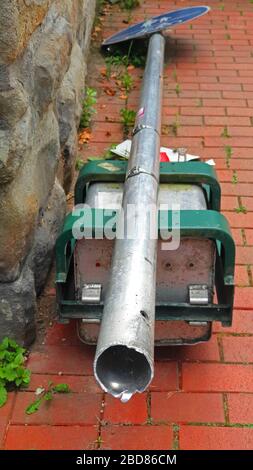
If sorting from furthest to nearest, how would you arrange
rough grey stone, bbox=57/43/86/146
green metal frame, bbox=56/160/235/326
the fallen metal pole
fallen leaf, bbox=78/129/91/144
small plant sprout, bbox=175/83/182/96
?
small plant sprout, bbox=175/83/182/96, fallen leaf, bbox=78/129/91/144, rough grey stone, bbox=57/43/86/146, green metal frame, bbox=56/160/235/326, the fallen metal pole

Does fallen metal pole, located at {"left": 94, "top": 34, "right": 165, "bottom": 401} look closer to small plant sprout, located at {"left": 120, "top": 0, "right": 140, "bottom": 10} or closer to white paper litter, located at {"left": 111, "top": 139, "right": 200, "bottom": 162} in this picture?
white paper litter, located at {"left": 111, "top": 139, "right": 200, "bottom": 162}

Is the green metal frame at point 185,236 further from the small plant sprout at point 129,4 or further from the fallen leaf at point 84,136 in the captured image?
the small plant sprout at point 129,4

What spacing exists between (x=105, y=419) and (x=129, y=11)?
4492mm

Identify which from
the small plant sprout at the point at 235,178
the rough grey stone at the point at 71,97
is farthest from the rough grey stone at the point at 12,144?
the small plant sprout at the point at 235,178

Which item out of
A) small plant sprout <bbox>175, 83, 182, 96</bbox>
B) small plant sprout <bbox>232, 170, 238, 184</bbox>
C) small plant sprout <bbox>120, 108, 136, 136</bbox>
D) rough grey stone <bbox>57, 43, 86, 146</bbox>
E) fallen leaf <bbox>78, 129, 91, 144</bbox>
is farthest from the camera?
small plant sprout <bbox>175, 83, 182, 96</bbox>

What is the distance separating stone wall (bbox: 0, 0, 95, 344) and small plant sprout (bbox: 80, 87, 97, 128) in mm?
1068

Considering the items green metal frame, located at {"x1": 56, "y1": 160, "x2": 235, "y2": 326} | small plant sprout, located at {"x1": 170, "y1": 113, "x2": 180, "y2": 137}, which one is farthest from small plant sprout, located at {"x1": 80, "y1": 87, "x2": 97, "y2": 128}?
green metal frame, located at {"x1": 56, "y1": 160, "x2": 235, "y2": 326}

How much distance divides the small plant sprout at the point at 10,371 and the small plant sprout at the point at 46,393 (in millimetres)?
62

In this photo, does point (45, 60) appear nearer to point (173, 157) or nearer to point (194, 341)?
point (194, 341)

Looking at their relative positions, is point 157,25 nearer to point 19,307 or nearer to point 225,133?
point 225,133

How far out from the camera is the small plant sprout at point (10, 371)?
2.30 metres

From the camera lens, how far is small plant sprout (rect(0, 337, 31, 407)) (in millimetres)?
2303

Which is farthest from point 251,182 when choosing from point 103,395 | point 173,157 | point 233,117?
point 103,395

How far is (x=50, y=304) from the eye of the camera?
2711 mm
